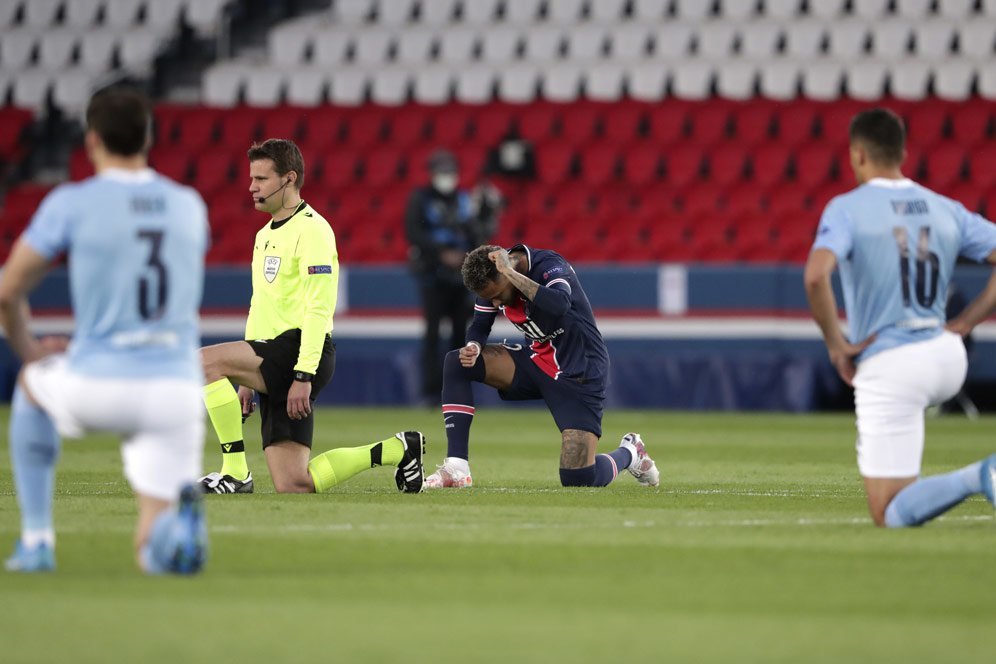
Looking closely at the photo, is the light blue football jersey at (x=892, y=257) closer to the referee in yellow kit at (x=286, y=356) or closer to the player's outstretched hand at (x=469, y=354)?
the referee in yellow kit at (x=286, y=356)

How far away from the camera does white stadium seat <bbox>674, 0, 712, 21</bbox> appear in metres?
23.8

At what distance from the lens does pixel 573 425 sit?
10766mm

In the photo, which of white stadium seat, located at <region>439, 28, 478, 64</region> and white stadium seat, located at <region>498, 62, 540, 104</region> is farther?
white stadium seat, located at <region>439, 28, 478, 64</region>

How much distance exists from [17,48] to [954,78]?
13099 millimetres

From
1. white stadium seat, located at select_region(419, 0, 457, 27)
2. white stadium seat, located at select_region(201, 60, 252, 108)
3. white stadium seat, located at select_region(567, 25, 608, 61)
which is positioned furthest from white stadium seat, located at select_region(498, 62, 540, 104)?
white stadium seat, located at select_region(201, 60, 252, 108)

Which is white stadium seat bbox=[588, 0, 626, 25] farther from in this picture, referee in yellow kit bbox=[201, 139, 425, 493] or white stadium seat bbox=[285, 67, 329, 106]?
referee in yellow kit bbox=[201, 139, 425, 493]

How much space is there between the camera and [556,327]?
10.9 metres

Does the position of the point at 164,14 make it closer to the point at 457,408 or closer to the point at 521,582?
the point at 457,408

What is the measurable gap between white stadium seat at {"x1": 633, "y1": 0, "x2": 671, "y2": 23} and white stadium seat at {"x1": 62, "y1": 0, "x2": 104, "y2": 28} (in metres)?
8.11

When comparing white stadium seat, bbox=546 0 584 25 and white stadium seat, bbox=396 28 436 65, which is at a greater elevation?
white stadium seat, bbox=546 0 584 25

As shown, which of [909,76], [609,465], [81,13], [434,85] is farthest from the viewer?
[81,13]

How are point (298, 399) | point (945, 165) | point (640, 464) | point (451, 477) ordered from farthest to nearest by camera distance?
point (945, 165) → point (640, 464) → point (451, 477) → point (298, 399)

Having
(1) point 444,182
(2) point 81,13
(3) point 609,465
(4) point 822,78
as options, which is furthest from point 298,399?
(2) point 81,13

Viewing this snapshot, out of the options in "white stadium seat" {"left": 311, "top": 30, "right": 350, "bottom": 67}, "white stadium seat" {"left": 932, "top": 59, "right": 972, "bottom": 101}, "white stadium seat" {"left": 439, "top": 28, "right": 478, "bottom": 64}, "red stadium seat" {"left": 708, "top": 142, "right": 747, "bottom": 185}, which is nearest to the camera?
"red stadium seat" {"left": 708, "top": 142, "right": 747, "bottom": 185}
